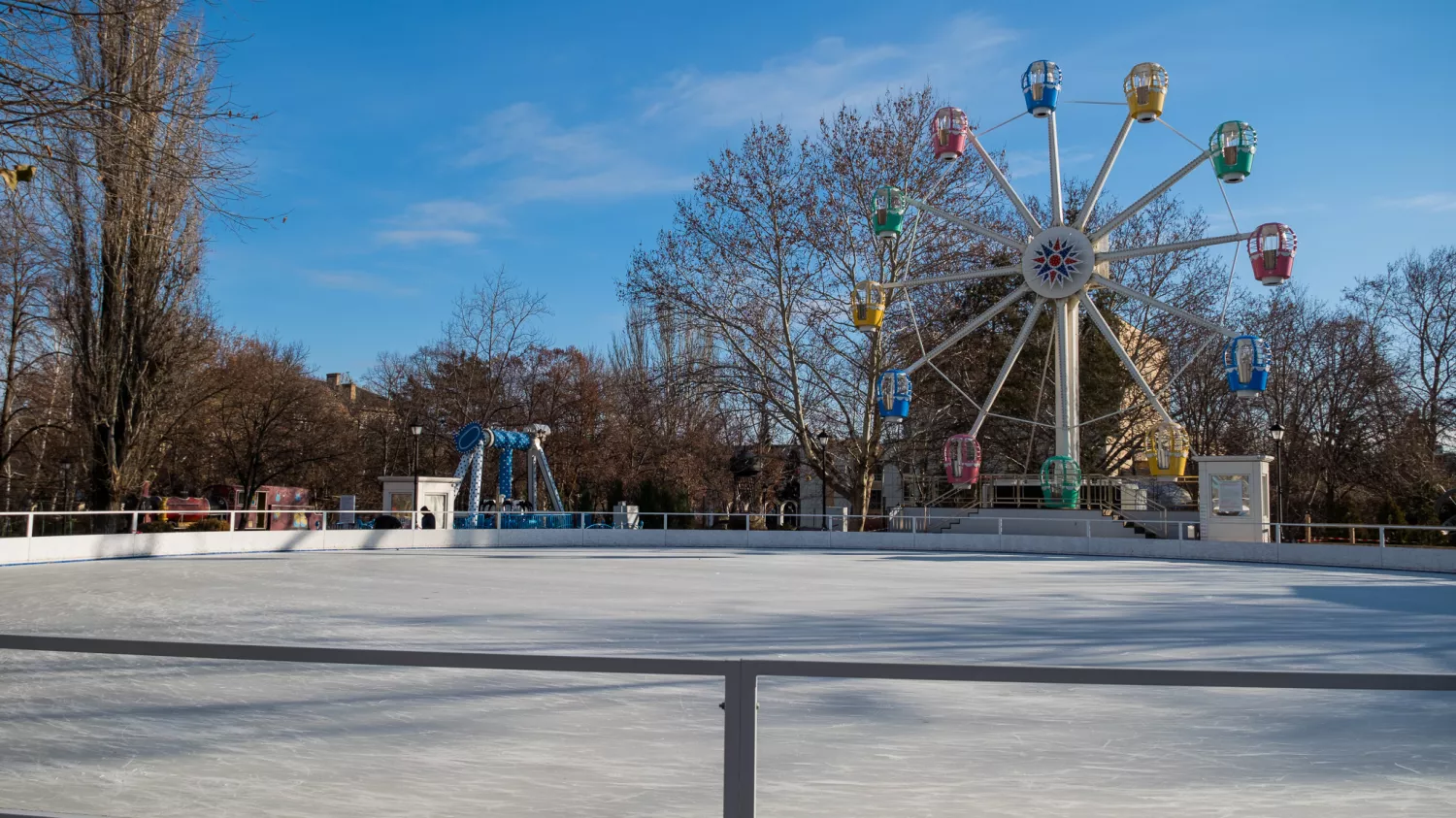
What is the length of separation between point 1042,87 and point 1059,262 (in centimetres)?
521

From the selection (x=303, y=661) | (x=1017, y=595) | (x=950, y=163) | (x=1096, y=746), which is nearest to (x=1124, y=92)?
(x=950, y=163)

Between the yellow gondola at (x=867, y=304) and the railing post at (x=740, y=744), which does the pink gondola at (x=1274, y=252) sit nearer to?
the yellow gondola at (x=867, y=304)

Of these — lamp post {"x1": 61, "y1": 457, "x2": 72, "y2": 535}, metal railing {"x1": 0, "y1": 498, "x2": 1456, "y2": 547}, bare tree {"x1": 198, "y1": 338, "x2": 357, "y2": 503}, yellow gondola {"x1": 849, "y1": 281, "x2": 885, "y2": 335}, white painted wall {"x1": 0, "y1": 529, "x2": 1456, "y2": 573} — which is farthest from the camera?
bare tree {"x1": 198, "y1": 338, "x2": 357, "y2": 503}

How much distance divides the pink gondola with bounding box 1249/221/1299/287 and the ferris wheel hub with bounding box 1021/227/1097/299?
5215mm

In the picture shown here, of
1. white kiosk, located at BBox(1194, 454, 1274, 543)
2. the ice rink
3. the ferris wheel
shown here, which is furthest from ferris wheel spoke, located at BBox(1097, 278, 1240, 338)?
the ice rink

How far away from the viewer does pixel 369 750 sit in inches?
188

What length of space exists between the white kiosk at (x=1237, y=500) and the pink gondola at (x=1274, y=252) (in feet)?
15.0

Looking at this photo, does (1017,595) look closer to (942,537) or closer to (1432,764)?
(1432,764)

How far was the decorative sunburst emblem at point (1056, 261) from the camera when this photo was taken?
103ft

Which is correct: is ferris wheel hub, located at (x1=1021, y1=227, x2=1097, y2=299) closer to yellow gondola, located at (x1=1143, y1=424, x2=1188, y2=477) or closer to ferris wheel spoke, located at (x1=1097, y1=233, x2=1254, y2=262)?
ferris wheel spoke, located at (x1=1097, y1=233, x2=1254, y2=262)

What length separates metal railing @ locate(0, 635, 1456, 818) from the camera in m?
2.77

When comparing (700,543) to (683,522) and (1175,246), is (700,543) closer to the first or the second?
(683,522)

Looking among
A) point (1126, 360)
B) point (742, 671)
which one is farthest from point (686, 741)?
point (1126, 360)

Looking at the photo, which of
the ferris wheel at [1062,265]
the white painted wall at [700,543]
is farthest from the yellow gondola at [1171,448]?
the white painted wall at [700,543]
